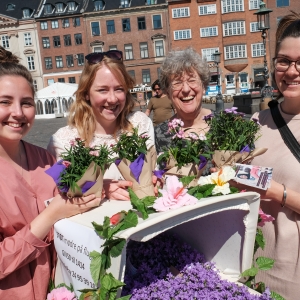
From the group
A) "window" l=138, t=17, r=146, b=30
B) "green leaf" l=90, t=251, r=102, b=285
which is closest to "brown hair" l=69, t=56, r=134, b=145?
"green leaf" l=90, t=251, r=102, b=285

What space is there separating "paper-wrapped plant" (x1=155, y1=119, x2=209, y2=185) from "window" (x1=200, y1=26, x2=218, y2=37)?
40.1 meters

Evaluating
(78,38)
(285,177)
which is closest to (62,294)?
(285,177)

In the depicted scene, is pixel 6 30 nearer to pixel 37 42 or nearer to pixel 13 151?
pixel 37 42

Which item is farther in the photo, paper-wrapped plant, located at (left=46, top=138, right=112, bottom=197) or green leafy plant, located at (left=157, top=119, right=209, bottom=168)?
green leafy plant, located at (left=157, top=119, right=209, bottom=168)

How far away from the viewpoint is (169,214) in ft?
3.92

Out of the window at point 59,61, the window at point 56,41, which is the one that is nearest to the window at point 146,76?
the window at point 59,61

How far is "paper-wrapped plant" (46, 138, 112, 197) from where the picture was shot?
4.32ft

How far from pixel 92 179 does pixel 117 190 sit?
191 mm

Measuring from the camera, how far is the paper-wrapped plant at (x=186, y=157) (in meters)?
1.57

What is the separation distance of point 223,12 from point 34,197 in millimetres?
41183

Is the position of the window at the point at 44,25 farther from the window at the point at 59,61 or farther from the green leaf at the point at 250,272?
the green leaf at the point at 250,272

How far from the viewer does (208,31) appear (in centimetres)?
3953

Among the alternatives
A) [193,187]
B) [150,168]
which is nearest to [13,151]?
[150,168]

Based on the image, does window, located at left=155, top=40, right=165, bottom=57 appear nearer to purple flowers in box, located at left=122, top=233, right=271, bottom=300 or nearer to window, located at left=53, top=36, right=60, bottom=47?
window, located at left=53, top=36, right=60, bottom=47
